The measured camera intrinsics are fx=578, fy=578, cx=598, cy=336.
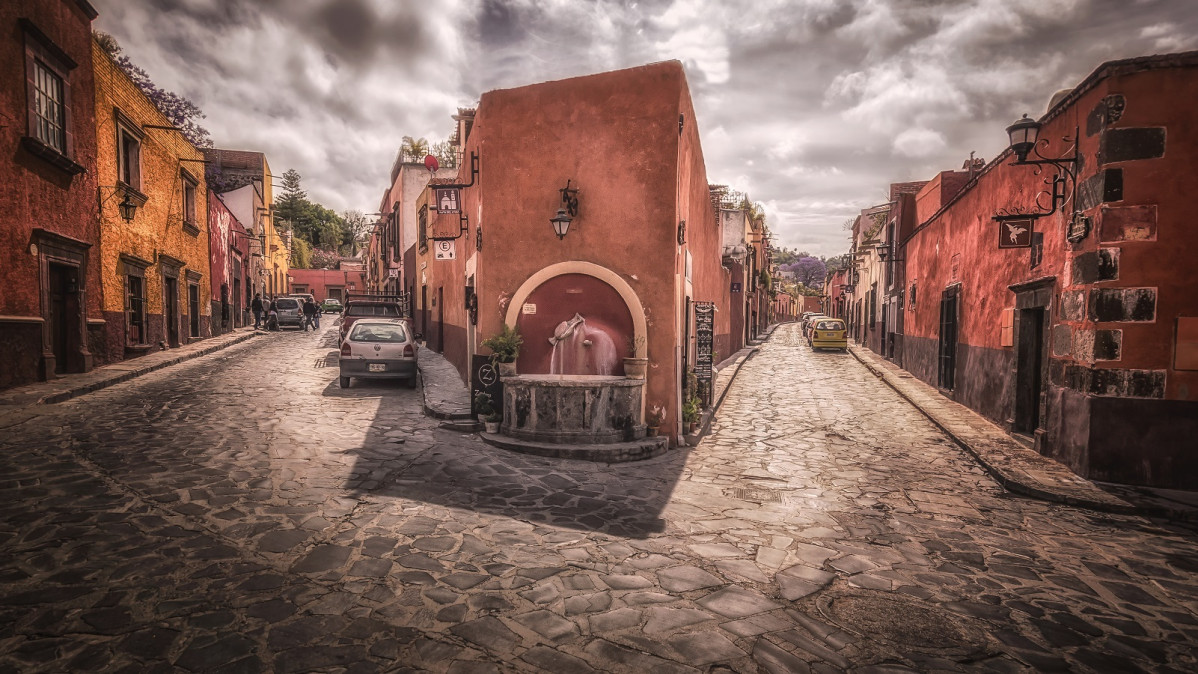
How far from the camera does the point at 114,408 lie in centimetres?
886

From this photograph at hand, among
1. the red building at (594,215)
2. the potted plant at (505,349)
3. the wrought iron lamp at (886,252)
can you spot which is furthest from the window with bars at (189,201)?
the wrought iron lamp at (886,252)

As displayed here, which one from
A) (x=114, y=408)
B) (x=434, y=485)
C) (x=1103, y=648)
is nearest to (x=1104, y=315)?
(x=1103, y=648)

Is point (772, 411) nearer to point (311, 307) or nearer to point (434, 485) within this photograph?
point (434, 485)

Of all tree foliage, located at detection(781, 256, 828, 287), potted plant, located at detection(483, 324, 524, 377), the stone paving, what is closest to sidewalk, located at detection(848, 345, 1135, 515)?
the stone paving

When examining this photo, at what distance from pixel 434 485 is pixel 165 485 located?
95.4 inches

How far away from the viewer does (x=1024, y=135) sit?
→ 7.45m

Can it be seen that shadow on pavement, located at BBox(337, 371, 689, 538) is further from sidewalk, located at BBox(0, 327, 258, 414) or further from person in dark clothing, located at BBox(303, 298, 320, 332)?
person in dark clothing, located at BBox(303, 298, 320, 332)

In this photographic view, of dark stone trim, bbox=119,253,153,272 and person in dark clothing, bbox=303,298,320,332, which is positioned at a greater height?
dark stone trim, bbox=119,253,153,272

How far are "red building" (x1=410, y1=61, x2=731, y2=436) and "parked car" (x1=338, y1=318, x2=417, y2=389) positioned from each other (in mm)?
Result: 3607

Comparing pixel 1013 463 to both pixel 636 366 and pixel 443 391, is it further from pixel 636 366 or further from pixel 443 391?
pixel 443 391

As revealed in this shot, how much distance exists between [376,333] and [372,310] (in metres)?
4.97

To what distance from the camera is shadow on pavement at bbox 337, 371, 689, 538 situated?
5.26 m

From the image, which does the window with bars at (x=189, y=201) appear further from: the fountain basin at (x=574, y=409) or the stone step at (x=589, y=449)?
the stone step at (x=589, y=449)

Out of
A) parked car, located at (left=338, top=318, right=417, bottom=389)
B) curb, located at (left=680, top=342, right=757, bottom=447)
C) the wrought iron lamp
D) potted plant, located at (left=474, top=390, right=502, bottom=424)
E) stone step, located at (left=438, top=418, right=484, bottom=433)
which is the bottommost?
curb, located at (left=680, top=342, right=757, bottom=447)
